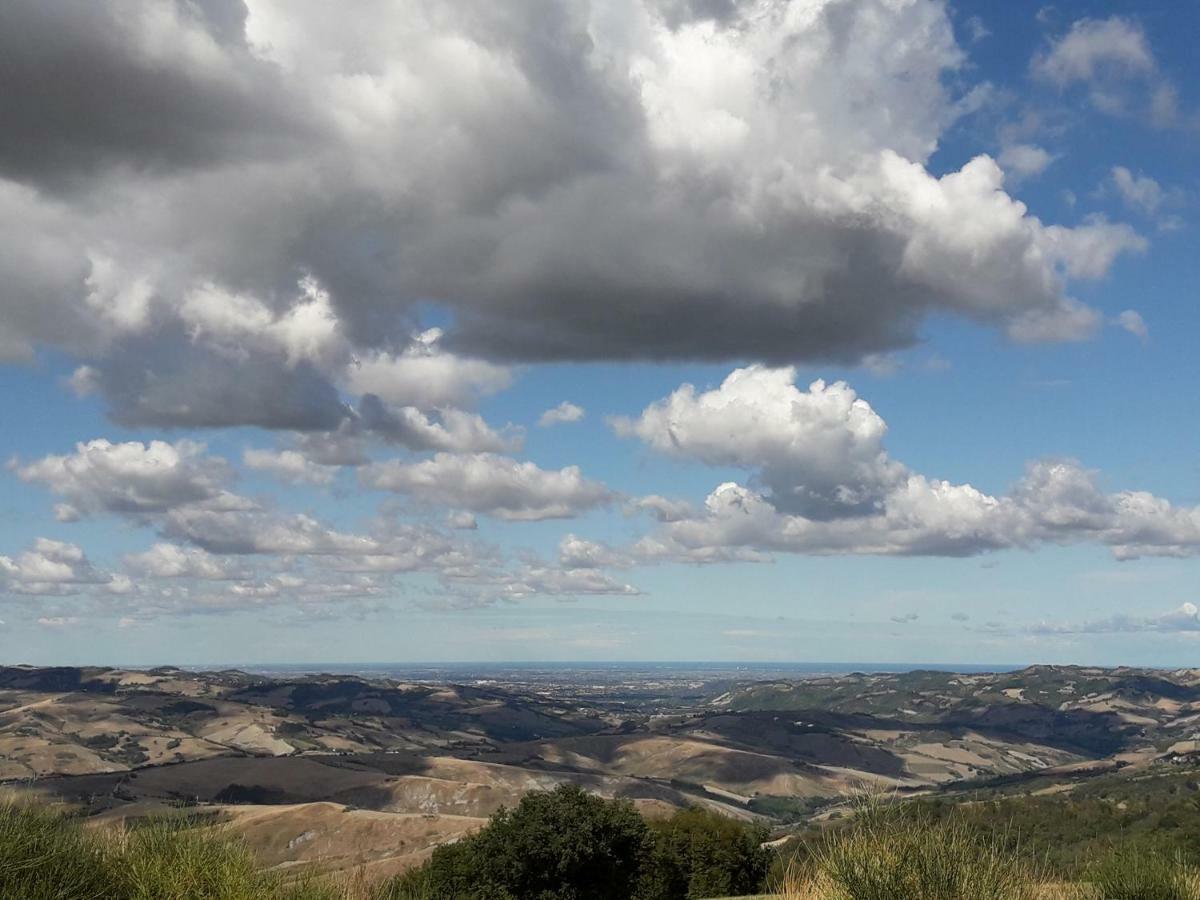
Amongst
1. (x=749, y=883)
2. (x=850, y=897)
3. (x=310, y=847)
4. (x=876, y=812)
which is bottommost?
(x=310, y=847)

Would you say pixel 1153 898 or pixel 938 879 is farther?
pixel 1153 898

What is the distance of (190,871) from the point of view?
19.8m

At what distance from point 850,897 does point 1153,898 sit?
10.7m

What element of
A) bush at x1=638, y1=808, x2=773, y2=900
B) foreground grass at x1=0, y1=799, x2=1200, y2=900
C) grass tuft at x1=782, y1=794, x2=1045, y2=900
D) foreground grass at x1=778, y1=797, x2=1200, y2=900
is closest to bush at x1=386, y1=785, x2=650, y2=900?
bush at x1=638, y1=808, x2=773, y2=900

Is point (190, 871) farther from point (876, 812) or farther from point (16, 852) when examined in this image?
point (876, 812)

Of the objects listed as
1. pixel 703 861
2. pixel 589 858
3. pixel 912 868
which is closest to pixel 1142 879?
pixel 912 868

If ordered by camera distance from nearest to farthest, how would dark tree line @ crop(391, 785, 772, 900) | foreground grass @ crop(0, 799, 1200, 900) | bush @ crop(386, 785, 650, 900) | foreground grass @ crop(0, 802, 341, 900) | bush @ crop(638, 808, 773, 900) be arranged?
foreground grass @ crop(0, 799, 1200, 900)
foreground grass @ crop(0, 802, 341, 900)
bush @ crop(386, 785, 650, 900)
dark tree line @ crop(391, 785, 772, 900)
bush @ crop(638, 808, 773, 900)

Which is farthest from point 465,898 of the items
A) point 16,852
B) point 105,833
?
point 16,852

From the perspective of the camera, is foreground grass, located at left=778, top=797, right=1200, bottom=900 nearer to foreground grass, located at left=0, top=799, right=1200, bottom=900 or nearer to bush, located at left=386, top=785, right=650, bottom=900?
foreground grass, located at left=0, top=799, right=1200, bottom=900

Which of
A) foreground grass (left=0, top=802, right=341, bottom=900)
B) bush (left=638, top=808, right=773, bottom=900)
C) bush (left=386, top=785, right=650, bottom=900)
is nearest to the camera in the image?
foreground grass (left=0, top=802, right=341, bottom=900)

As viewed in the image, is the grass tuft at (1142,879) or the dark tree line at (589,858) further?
the dark tree line at (589,858)

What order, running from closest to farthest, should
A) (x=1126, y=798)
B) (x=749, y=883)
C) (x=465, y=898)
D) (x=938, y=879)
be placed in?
(x=938, y=879) → (x=465, y=898) → (x=749, y=883) → (x=1126, y=798)

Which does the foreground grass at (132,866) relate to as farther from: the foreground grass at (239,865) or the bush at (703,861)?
the bush at (703,861)

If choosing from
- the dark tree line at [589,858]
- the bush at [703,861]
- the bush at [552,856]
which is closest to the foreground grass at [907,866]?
the dark tree line at [589,858]
